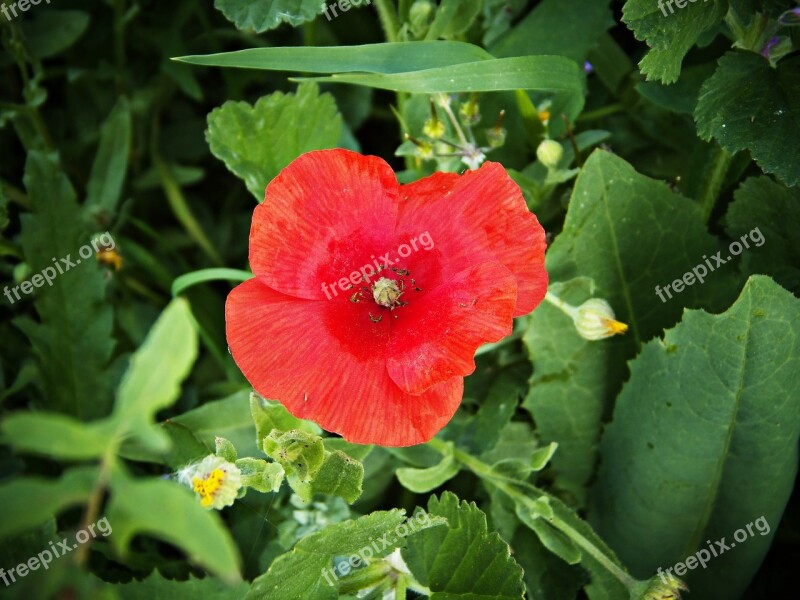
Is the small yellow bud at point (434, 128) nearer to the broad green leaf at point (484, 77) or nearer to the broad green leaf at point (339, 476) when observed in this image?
the broad green leaf at point (484, 77)

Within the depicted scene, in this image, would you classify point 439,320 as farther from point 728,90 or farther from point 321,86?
point 321,86

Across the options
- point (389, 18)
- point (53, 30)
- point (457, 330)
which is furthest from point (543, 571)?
point (53, 30)

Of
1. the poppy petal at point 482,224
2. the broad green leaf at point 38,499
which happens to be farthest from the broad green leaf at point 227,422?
the broad green leaf at point 38,499

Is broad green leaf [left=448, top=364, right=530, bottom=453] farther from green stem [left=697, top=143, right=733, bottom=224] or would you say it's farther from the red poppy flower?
green stem [left=697, top=143, right=733, bottom=224]

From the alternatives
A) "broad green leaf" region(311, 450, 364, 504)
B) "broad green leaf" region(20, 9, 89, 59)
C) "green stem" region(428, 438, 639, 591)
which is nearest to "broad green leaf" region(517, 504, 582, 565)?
"green stem" region(428, 438, 639, 591)

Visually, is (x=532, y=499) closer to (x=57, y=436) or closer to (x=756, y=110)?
(x=756, y=110)
